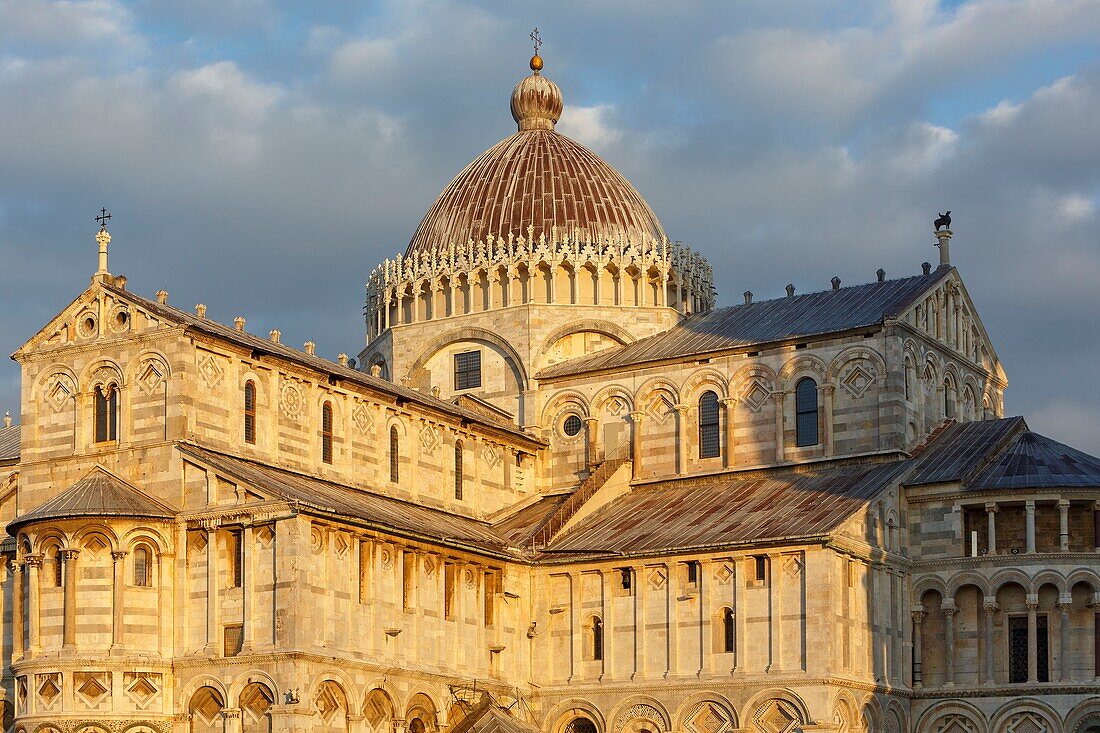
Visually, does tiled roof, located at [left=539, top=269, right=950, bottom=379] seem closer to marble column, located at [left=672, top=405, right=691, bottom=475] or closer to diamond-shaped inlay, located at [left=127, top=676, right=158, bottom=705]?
marble column, located at [left=672, top=405, right=691, bottom=475]

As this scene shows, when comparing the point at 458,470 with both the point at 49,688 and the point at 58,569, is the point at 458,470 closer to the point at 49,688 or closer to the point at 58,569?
the point at 58,569

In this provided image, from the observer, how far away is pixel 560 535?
66125mm

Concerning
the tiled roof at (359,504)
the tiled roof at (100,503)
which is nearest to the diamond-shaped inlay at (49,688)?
the tiled roof at (100,503)

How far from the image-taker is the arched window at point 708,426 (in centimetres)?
6962

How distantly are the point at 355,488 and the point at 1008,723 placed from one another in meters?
21.4

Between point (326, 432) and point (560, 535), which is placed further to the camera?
point (560, 535)

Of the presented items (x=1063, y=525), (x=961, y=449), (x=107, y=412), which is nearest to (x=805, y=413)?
(x=961, y=449)

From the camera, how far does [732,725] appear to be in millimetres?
60031

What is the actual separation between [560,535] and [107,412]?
15.3 m

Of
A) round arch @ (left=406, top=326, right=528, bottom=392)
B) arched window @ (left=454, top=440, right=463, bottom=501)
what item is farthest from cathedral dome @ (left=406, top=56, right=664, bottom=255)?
arched window @ (left=454, top=440, right=463, bottom=501)

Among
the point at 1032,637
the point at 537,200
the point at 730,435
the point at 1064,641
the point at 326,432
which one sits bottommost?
the point at 1064,641

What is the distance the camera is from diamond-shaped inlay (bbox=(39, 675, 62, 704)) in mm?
55938

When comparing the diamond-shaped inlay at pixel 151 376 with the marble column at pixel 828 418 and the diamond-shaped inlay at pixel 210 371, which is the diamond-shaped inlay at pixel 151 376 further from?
the marble column at pixel 828 418

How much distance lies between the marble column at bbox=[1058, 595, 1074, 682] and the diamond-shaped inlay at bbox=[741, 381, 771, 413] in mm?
12650
